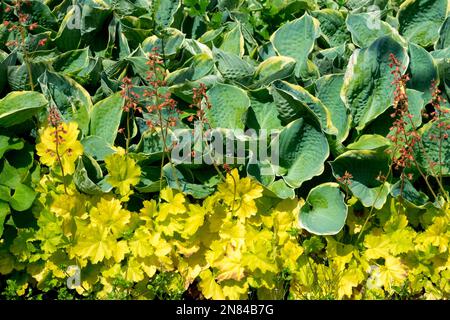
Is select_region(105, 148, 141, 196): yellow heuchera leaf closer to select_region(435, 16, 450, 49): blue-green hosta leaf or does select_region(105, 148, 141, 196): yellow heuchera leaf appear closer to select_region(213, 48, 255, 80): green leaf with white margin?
select_region(213, 48, 255, 80): green leaf with white margin

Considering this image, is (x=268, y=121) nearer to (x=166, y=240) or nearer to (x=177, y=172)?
(x=177, y=172)

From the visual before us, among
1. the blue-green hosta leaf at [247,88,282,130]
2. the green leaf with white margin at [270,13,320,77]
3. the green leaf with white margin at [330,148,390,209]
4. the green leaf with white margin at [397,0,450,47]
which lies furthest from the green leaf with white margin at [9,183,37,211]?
the green leaf with white margin at [397,0,450,47]

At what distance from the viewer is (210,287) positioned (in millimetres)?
2275

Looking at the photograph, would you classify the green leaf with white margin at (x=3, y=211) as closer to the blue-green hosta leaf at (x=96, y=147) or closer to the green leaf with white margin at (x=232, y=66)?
the blue-green hosta leaf at (x=96, y=147)

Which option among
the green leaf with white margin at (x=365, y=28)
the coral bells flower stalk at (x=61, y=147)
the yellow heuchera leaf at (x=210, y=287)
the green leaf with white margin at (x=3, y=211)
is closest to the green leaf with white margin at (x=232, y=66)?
the green leaf with white margin at (x=365, y=28)

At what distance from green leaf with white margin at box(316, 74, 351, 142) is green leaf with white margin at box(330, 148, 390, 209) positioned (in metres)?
0.21

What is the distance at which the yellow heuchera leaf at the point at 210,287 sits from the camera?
7.44ft

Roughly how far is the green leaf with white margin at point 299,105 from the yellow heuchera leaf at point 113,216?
0.61m

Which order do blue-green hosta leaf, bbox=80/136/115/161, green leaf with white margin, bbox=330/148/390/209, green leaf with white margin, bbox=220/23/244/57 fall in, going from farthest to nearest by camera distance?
green leaf with white margin, bbox=220/23/244/57 → blue-green hosta leaf, bbox=80/136/115/161 → green leaf with white margin, bbox=330/148/390/209

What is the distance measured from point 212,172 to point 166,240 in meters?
0.28

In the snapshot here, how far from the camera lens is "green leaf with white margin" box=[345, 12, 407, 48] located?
9.31ft

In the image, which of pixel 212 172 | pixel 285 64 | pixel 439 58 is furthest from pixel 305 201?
pixel 439 58

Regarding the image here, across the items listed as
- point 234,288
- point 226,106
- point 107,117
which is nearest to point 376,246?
point 234,288
